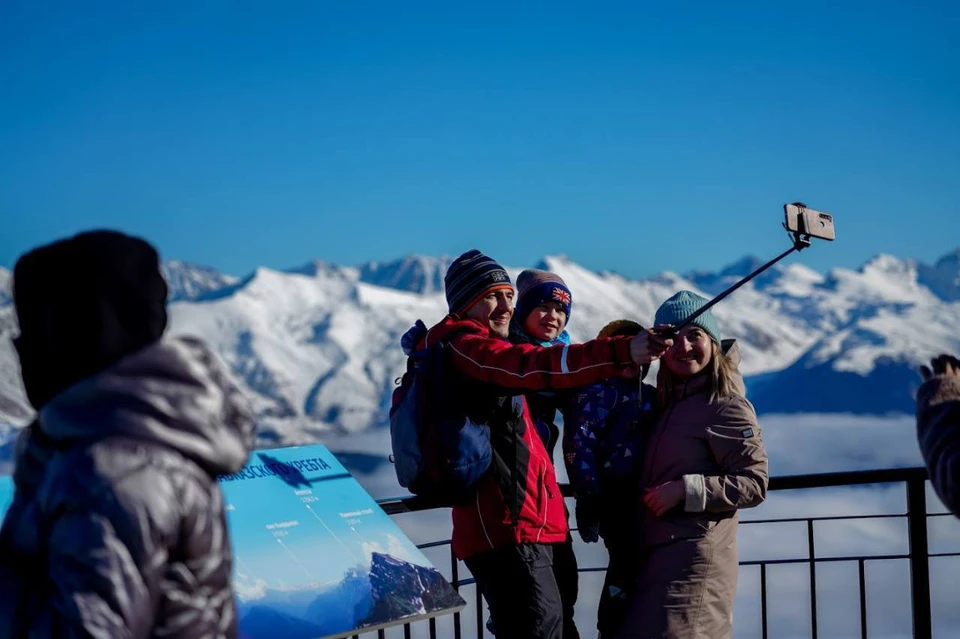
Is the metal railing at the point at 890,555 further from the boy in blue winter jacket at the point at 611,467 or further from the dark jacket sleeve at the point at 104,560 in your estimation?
the dark jacket sleeve at the point at 104,560

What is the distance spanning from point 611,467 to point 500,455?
590 mm

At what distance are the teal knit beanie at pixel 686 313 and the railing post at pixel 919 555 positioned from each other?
1.69 m

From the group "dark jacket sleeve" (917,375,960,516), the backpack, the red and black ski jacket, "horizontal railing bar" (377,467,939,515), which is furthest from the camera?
"horizontal railing bar" (377,467,939,515)

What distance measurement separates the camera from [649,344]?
109 inches

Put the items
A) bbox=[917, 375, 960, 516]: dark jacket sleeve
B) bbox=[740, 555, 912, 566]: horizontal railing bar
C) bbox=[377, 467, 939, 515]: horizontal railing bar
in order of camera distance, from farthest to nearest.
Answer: bbox=[740, 555, 912, 566]: horizontal railing bar
bbox=[377, 467, 939, 515]: horizontal railing bar
bbox=[917, 375, 960, 516]: dark jacket sleeve

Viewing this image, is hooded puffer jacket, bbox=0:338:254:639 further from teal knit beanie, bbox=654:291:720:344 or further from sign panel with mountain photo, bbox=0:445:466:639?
teal knit beanie, bbox=654:291:720:344

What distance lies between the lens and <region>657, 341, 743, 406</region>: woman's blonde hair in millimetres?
3907

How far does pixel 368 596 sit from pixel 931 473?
1689mm

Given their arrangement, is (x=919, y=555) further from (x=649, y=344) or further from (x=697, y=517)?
(x=649, y=344)

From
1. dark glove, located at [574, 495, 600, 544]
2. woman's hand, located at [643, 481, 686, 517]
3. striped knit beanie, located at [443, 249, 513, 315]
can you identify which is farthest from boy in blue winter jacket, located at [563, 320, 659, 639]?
striped knit beanie, located at [443, 249, 513, 315]

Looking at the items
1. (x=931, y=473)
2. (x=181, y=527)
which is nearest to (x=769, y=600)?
(x=931, y=473)

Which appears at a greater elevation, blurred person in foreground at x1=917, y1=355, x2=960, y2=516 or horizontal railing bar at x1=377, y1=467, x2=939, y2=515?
blurred person in foreground at x1=917, y1=355, x2=960, y2=516

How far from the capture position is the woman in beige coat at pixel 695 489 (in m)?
3.74

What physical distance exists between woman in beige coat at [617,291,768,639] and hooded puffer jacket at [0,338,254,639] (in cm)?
212
